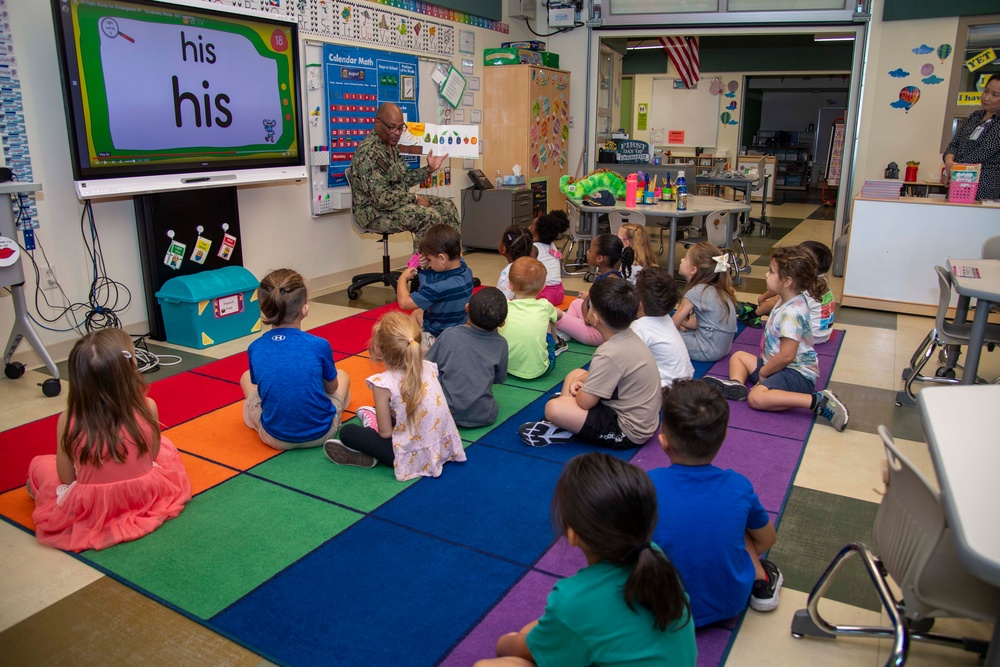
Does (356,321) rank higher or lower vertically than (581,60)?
lower

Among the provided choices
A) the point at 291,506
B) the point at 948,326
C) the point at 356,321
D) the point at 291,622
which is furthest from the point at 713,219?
the point at 291,622

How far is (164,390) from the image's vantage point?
4.07 metres

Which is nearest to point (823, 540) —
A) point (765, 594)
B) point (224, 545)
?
point (765, 594)

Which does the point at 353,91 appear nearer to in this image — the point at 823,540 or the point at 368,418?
the point at 368,418

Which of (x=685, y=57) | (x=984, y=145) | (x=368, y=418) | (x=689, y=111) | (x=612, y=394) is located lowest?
(x=368, y=418)

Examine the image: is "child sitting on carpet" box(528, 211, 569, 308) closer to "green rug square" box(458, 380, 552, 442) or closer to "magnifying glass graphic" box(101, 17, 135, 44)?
"green rug square" box(458, 380, 552, 442)

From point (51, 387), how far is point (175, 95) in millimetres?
1983

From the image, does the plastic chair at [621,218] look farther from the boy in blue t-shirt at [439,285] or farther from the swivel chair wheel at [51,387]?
the swivel chair wheel at [51,387]

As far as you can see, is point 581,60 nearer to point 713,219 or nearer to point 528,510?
point 713,219

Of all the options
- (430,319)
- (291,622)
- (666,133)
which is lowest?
(291,622)

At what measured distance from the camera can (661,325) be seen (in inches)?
147

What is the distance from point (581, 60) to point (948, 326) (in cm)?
651

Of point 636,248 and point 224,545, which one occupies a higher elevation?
point 636,248

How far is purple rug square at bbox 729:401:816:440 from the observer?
3.62m
